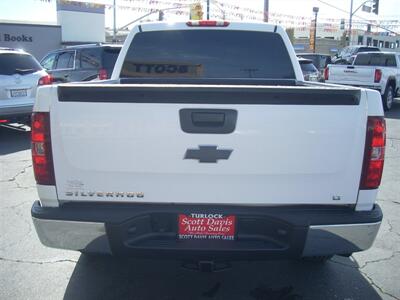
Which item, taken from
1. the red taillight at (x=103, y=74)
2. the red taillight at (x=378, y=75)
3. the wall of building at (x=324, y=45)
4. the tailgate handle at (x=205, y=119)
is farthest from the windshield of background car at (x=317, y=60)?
the wall of building at (x=324, y=45)

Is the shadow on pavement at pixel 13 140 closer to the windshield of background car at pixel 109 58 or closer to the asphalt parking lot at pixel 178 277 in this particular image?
the windshield of background car at pixel 109 58

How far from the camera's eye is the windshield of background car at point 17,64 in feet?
Answer: 28.6

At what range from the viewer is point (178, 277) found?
3555 millimetres

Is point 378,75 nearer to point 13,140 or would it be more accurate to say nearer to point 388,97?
point 388,97

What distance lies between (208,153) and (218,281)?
1.36 metres

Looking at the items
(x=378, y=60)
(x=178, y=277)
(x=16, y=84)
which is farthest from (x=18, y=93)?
(x=378, y=60)

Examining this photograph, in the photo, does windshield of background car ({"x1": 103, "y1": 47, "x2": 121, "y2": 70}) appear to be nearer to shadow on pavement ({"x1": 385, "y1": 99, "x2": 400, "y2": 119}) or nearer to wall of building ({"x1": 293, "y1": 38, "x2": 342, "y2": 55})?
shadow on pavement ({"x1": 385, "y1": 99, "x2": 400, "y2": 119})

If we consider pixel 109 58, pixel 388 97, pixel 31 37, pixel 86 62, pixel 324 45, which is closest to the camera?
pixel 109 58

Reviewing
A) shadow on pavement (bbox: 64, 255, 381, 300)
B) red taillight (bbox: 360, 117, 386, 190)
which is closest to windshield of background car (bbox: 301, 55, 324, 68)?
shadow on pavement (bbox: 64, 255, 381, 300)

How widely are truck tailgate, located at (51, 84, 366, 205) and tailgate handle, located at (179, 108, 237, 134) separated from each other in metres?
0.02


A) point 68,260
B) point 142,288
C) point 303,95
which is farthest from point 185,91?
point 68,260

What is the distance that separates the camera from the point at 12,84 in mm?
8703

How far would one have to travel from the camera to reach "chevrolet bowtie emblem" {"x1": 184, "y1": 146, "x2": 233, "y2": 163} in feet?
8.54

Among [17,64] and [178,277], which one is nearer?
[178,277]
